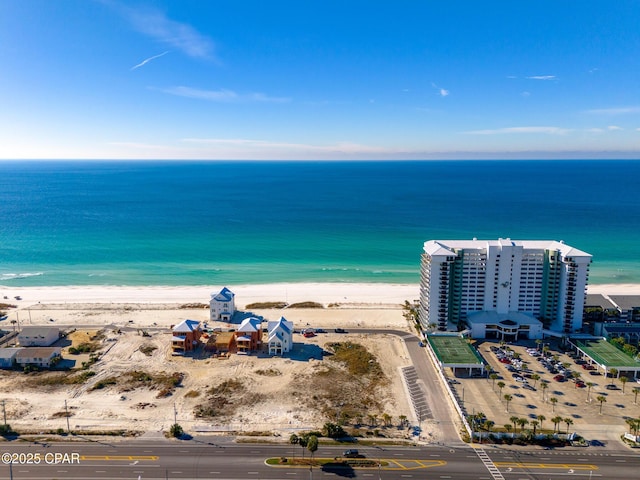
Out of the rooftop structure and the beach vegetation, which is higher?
the rooftop structure

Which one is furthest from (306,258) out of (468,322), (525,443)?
(525,443)

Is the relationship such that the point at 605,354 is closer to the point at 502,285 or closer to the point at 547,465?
the point at 502,285

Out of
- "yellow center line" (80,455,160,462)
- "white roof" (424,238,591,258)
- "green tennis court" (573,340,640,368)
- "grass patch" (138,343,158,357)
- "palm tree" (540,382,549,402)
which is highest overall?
"white roof" (424,238,591,258)

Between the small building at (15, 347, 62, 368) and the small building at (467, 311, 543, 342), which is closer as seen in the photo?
the small building at (15, 347, 62, 368)

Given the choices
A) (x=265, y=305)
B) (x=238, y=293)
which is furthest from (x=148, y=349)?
(x=238, y=293)

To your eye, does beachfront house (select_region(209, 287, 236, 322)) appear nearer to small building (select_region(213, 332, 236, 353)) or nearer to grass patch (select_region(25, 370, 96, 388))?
small building (select_region(213, 332, 236, 353))

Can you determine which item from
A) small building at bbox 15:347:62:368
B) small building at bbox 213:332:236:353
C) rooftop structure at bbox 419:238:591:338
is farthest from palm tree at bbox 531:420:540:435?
small building at bbox 15:347:62:368

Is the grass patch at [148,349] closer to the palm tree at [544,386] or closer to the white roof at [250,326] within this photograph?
the white roof at [250,326]

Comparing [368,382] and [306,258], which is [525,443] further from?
[306,258]
